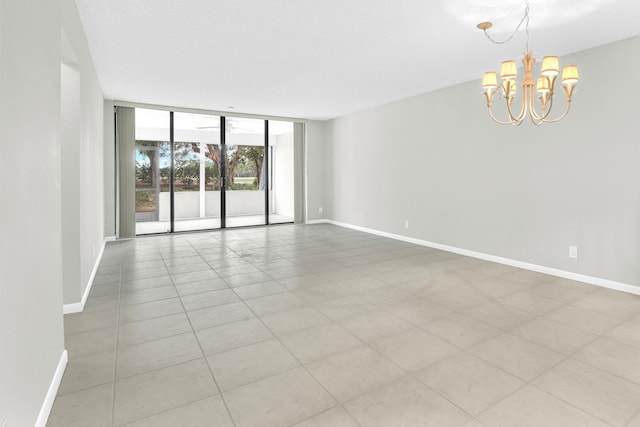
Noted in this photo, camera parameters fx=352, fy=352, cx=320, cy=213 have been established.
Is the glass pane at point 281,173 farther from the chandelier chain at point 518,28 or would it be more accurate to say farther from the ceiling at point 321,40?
the chandelier chain at point 518,28

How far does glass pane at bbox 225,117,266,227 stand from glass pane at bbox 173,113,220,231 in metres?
0.35

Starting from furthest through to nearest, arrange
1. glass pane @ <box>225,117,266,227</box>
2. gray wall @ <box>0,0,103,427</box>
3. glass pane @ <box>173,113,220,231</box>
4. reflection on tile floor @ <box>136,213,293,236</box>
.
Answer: glass pane @ <box>225,117,266,227</box> < glass pane @ <box>173,113,220,231</box> < reflection on tile floor @ <box>136,213,293,236</box> < gray wall @ <box>0,0,103,427</box>

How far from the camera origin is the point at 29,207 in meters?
1.61

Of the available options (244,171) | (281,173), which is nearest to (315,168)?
(244,171)

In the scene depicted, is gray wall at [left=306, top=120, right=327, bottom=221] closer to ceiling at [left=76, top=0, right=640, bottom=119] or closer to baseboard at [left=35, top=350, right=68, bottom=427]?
ceiling at [left=76, top=0, right=640, bottom=119]

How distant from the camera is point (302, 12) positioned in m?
3.09

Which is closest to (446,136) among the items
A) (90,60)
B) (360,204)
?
(360,204)

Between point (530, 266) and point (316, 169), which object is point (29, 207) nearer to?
point (530, 266)

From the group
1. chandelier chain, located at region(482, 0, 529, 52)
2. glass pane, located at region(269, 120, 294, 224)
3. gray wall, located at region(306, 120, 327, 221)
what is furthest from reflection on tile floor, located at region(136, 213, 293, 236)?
chandelier chain, located at region(482, 0, 529, 52)

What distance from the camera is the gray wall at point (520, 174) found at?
370cm

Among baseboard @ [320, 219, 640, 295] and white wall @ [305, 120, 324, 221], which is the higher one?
white wall @ [305, 120, 324, 221]

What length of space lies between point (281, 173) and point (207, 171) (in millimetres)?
2224

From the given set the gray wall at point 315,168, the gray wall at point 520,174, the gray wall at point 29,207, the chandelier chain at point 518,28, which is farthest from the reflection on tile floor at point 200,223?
the chandelier chain at point 518,28

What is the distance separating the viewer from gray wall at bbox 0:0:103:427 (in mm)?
1316
